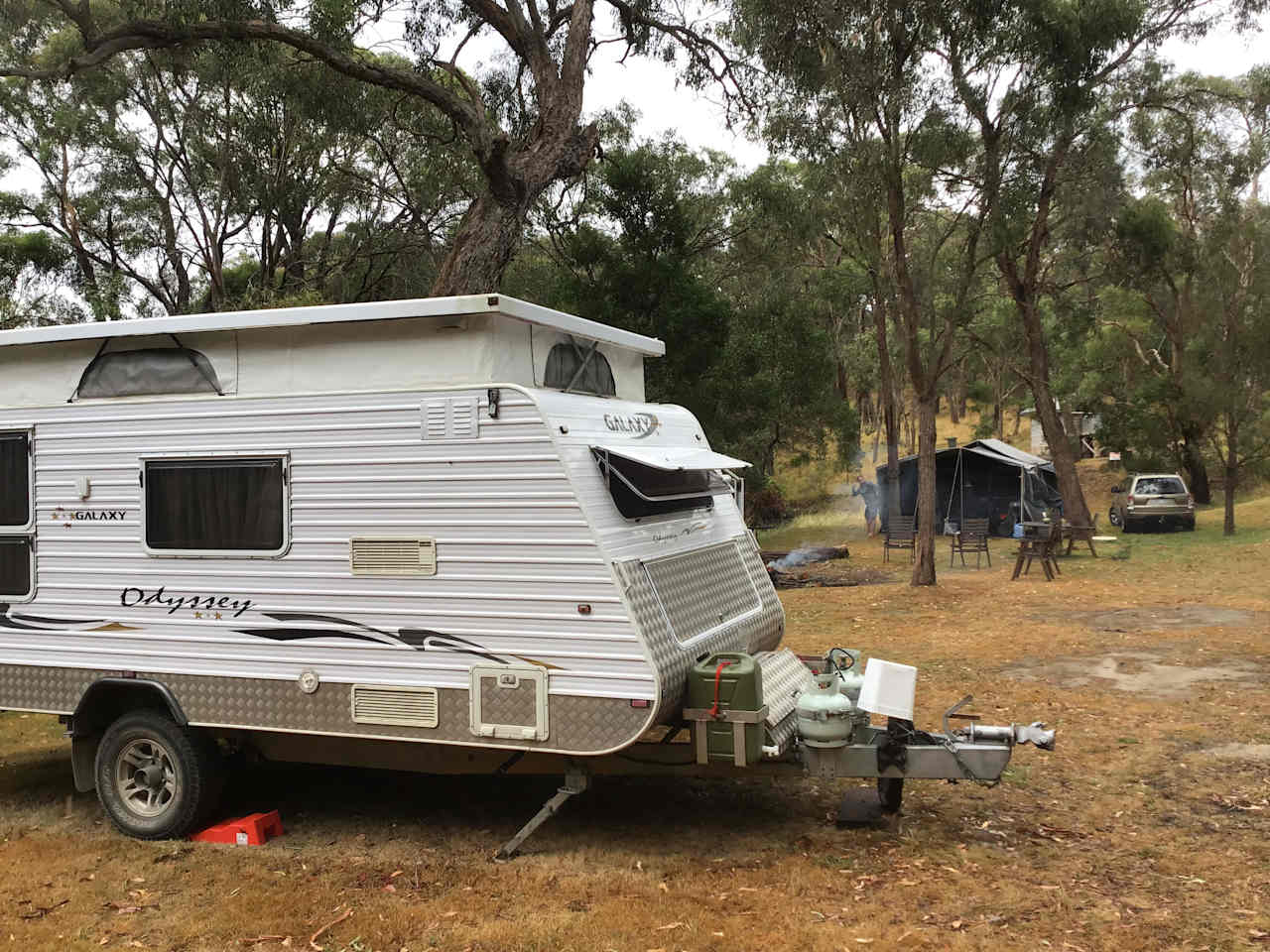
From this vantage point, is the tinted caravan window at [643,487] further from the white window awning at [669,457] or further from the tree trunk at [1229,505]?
the tree trunk at [1229,505]

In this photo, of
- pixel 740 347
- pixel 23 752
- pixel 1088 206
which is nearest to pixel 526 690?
pixel 23 752

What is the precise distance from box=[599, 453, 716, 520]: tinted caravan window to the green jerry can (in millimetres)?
953

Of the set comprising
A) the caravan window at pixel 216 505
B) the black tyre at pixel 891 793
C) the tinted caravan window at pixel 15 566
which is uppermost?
the caravan window at pixel 216 505

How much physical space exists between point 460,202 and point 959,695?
1812 cm

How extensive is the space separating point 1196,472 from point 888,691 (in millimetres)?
31170

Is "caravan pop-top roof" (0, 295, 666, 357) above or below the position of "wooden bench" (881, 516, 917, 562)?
above

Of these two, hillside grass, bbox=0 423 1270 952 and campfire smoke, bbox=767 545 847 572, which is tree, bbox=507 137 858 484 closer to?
campfire smoke, bbox=767 545 847 572

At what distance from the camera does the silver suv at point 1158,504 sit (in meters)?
26.8

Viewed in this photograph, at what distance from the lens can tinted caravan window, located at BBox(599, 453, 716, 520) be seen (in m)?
5.68

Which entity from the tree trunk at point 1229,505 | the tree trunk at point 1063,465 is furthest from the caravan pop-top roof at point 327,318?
the tree trunk at point 1229,505

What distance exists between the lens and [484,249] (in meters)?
13.5

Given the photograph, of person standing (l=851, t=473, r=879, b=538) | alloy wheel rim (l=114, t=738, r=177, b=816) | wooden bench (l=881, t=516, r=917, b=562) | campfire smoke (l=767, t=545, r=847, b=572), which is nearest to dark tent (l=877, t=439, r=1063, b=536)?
person standing (l=851, t=473, r=879, b=538)

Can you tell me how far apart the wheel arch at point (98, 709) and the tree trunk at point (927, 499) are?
1294 cm

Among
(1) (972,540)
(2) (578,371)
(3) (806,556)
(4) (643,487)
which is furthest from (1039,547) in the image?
(4) (643,487)
